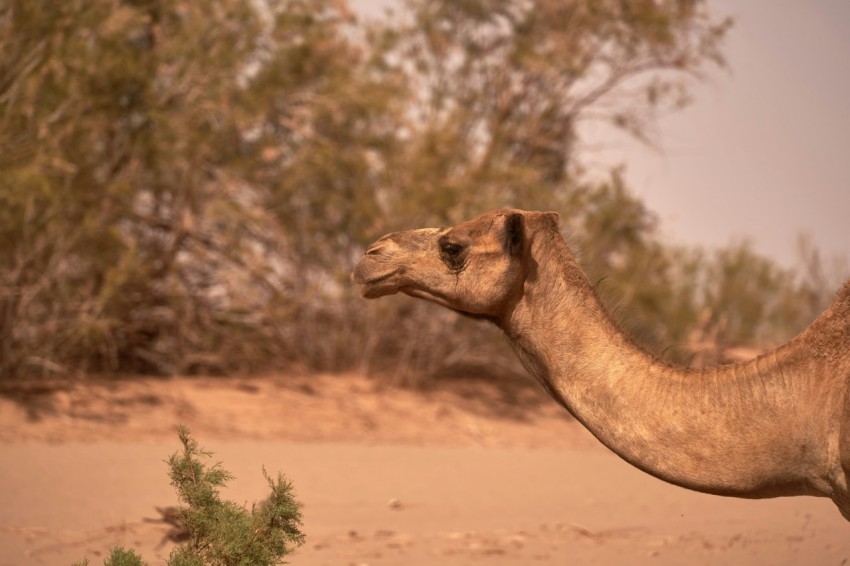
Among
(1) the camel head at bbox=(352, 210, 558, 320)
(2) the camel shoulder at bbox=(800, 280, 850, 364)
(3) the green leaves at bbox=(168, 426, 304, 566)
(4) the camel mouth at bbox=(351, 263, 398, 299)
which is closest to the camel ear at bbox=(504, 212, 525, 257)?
(1) the camel head at bbox=(352, 210, 558, 320)

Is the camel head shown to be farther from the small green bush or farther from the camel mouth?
the small green bush

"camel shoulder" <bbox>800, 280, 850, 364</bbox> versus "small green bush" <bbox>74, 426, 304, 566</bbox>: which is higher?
"camel shoulder" <bbox>800, 280, 850, 364</bbox>

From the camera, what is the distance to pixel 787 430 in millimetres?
Result: 4352

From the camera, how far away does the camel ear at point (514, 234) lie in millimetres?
4832

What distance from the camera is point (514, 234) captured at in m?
4.87

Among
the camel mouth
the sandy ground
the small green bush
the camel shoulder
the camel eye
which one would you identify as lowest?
the sandy ground

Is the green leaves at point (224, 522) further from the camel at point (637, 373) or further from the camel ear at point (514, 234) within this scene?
the camel ear at point (514, 234)

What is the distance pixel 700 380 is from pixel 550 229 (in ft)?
3.33

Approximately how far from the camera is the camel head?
16.0 ft

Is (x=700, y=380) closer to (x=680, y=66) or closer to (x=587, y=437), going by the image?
(x=587, y=437)

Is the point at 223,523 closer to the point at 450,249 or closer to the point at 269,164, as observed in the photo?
the point at 450,249

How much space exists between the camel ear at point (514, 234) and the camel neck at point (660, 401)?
0.67ft

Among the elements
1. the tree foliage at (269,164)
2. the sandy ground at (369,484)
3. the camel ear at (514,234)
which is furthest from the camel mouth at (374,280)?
the tree foliage at (269,164)

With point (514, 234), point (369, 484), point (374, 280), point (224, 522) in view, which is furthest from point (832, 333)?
point (369, 484)
